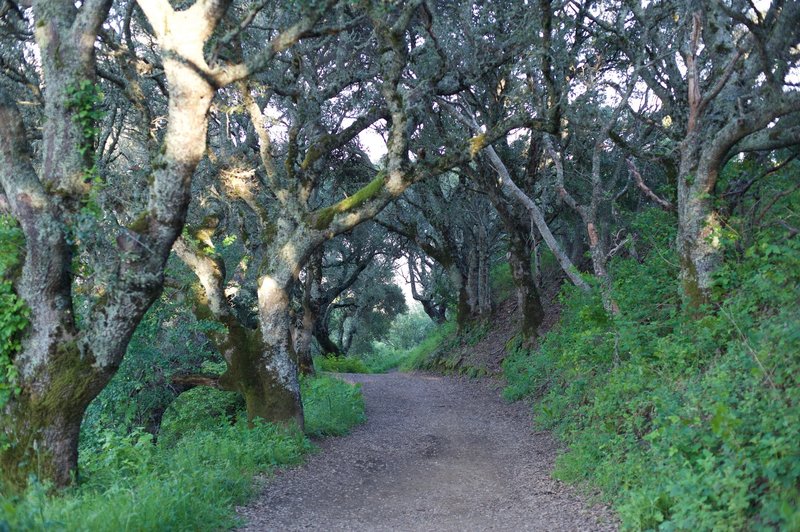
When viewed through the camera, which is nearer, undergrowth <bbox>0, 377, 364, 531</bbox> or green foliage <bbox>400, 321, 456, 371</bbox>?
undergrowth <bbox>0, 377, 364, 531</bbox>

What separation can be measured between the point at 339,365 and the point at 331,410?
1458 centimetres

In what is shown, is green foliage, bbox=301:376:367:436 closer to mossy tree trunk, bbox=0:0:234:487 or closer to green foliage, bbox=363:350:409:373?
mossy tree trunk, bbox=0:0:234:487

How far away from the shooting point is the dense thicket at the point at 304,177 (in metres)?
6.97

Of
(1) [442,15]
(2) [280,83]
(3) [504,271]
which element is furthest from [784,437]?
(3) [504,271]

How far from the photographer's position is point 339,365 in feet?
86.2

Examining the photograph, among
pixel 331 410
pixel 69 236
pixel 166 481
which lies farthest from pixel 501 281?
pixel 166 481

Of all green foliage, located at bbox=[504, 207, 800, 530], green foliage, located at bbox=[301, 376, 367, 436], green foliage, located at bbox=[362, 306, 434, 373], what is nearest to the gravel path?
green foliage, located at bbox=[301, 376, 367, 436]

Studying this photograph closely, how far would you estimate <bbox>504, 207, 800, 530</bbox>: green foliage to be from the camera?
4562 millimetres

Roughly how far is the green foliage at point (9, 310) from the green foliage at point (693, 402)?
642 centimetres

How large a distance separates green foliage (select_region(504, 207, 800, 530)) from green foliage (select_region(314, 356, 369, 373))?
15.5 meters

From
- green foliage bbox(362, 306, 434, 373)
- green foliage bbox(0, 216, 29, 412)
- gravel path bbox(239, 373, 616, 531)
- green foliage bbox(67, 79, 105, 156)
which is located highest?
green foliage bbox(67, 79, 105, 156)

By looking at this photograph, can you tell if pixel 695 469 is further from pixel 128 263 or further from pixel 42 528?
pixel 128 263

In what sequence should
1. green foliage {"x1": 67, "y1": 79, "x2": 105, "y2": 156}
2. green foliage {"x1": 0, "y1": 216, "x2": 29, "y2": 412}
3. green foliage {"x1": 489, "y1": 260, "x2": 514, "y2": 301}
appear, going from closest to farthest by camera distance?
green foliage {"x1": 0, "y1": 216, "x2": 29, "y2": 412}, green foliage {"x1": 67, "y1": 79, "x2": 105, "y2": 156}, green foliage {"x1": 489, "y1": 260, "x2": 514, "y2": 301}

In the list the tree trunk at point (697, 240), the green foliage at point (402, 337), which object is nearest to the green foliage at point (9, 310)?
the tree trunk at point (697, 240)
